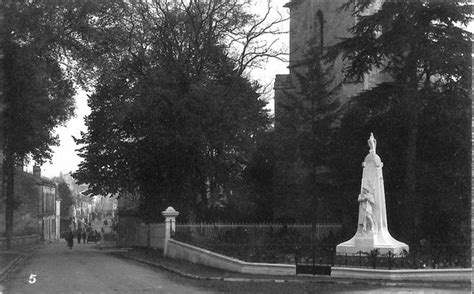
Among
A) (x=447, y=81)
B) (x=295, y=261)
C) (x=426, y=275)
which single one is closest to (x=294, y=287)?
(x=295, y=261)

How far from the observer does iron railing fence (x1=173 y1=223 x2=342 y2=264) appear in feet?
61.4

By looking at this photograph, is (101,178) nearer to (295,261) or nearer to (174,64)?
(174,64)

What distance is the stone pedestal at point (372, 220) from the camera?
59.9ft

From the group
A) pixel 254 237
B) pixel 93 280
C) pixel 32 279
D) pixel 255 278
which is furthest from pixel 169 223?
pixel 255 278

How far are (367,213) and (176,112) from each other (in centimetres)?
1483

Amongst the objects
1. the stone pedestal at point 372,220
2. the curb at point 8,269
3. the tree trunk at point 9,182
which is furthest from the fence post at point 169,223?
the stone pedestal at point 372,220

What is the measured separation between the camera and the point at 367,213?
18.5 m

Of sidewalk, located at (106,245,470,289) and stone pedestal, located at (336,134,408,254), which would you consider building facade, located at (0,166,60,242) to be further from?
stone pedestal, located at (336,134,408,254)

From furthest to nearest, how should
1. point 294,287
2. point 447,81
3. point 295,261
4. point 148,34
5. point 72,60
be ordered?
point 148,34 → point 72,60 → point 447,81 → point 295,261 → point 294,287

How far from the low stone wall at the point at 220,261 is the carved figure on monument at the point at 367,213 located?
111 inches

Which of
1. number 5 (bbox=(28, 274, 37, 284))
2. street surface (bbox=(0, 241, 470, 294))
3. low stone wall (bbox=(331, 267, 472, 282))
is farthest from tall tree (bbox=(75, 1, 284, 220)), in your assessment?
low stone wall (bbox=(331, 267, 472, 282))

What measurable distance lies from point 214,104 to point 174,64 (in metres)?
3.58

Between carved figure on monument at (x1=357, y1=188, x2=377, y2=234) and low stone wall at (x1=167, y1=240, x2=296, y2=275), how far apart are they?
9.22 feet

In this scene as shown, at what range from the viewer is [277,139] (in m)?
31.2
